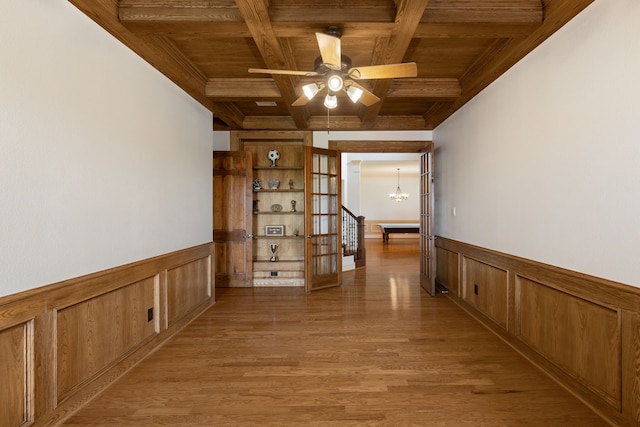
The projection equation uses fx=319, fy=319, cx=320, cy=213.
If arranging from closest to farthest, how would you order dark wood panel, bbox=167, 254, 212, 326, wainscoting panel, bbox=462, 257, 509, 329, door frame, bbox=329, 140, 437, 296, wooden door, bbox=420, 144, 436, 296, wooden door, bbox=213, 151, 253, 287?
wainscoting panel, bbox=462, 257, 509, 329, dark wood panel, bbox=167, 254, 212, 326, wooden door, bbox=420, 144, 436, 296, wooden door, bbox=213, 151, 253, 287, door frame, bbox=329, 140, 437, 296

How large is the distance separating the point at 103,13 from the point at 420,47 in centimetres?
262

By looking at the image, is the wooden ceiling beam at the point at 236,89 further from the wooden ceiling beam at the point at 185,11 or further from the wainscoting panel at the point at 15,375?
the wainscoting panel at the point at 15,375

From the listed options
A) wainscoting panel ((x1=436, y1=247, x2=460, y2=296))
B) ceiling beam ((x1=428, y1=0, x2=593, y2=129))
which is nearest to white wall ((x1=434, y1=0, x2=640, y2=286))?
ceiling beam ((x1=428, y1=0, x2=593, y2=129))

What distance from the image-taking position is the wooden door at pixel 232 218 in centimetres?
526

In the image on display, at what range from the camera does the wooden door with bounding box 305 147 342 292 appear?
16.6 ft

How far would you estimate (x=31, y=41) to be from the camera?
71.3 inches

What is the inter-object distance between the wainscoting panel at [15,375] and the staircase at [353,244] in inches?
205

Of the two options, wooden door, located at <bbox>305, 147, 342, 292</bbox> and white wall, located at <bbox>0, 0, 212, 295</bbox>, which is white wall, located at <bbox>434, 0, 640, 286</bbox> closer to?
wooden door, located at <bbox>305, 147, 342, 292</bbox>

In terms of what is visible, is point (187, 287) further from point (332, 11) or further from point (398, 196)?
point (398, 196)

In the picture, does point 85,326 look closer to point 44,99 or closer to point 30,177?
point 30,177

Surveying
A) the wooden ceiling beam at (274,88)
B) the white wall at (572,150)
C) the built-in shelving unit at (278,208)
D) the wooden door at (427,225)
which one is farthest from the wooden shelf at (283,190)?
the white wall at (572,150)

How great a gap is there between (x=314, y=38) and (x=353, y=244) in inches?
205

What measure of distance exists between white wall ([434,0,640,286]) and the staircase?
332cm

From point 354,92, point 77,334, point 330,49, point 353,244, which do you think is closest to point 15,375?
point 77,334
